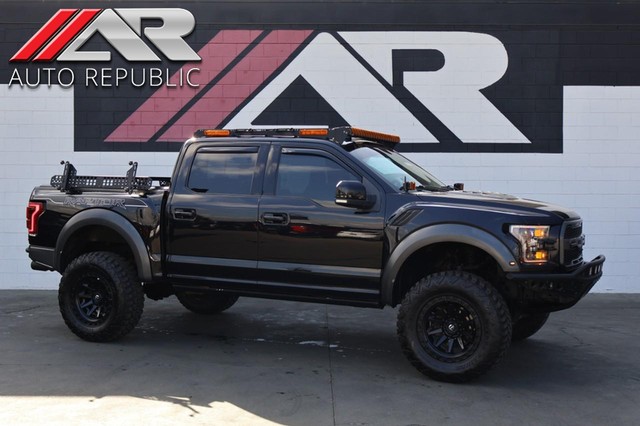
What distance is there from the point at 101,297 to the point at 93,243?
697 millimetres

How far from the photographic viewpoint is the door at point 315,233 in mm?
5824

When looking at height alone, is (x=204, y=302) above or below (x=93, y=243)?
below

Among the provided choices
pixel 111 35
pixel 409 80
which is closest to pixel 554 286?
pixel 409 80

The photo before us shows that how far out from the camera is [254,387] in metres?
5.31

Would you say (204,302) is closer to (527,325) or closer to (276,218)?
(276,218)

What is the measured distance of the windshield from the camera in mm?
6082

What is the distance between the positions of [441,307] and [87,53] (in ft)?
24.9

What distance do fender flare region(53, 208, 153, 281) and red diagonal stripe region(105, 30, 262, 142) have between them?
12.6 ft

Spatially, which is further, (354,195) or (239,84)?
(239,84)

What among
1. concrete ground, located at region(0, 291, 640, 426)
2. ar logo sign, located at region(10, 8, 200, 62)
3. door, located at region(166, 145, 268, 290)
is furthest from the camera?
ar logo sign, located at region(10, 8, 200, 62)

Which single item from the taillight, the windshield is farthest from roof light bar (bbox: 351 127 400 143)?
the taillight

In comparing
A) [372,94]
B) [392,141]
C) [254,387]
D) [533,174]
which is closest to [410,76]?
[372,94]

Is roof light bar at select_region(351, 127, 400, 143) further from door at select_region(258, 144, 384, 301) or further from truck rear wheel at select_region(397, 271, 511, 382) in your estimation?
truck rear wheel at select_region(397, 271, 511, 382)

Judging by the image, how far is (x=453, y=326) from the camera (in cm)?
555
